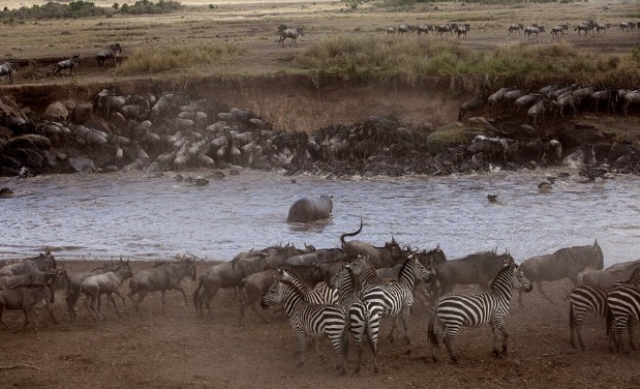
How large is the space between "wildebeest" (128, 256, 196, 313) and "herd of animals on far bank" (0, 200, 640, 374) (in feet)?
0.05

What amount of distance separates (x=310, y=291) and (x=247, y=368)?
1429 millimetres

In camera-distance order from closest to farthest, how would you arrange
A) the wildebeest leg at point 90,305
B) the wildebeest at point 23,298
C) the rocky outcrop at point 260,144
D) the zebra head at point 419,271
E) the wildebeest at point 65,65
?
the zebra head at point 419,271, the wildebeest at point 23,298, the wildebeest leg at point 90,305, the rocky outcrop at point 260,144, the wildebeest at point 65,65

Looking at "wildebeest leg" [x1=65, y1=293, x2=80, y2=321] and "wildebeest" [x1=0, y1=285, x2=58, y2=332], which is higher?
"wildebeest" [x1=0, y1=285, x2=58, y2=332]

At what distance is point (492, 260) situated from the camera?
40.3 ft

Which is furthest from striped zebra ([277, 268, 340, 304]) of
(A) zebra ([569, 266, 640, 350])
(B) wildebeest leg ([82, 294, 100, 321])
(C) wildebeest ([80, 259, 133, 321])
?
(A) zebra ([569, 266, 640, 350])

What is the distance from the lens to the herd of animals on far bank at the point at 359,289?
9.98 metres

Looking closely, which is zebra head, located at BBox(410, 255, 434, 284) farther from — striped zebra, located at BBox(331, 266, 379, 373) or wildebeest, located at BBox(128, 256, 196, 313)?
wildebeest, located at BBox(128, 256, 196, 313)

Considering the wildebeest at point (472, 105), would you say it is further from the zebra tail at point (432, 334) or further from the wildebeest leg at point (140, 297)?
A: the zebra tail at point (432, 334)

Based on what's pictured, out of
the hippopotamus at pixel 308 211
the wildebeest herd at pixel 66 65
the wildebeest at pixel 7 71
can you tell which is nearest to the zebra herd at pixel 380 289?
the hippopotamus at pixel 308 211

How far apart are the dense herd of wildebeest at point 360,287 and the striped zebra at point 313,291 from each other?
18mm

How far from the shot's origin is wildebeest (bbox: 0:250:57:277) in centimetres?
1289

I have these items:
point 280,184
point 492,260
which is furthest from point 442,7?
point 492,260

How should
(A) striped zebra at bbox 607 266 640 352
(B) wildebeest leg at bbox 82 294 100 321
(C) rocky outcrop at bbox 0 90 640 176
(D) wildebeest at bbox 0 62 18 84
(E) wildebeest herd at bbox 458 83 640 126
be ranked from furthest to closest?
1. (D) wildebeest at bbox 0 62 18 84
2. (E) wildebeest herd at bbox 458 83 640 126
3. (C) rocky outcrop at bbox 0 90 640 176
4. (B) wildebeest leg at bbox 82 294 100 321
5. (A) striped zebra at bbox 607 266 640 352

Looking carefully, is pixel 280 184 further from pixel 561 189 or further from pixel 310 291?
pixel 310 291
